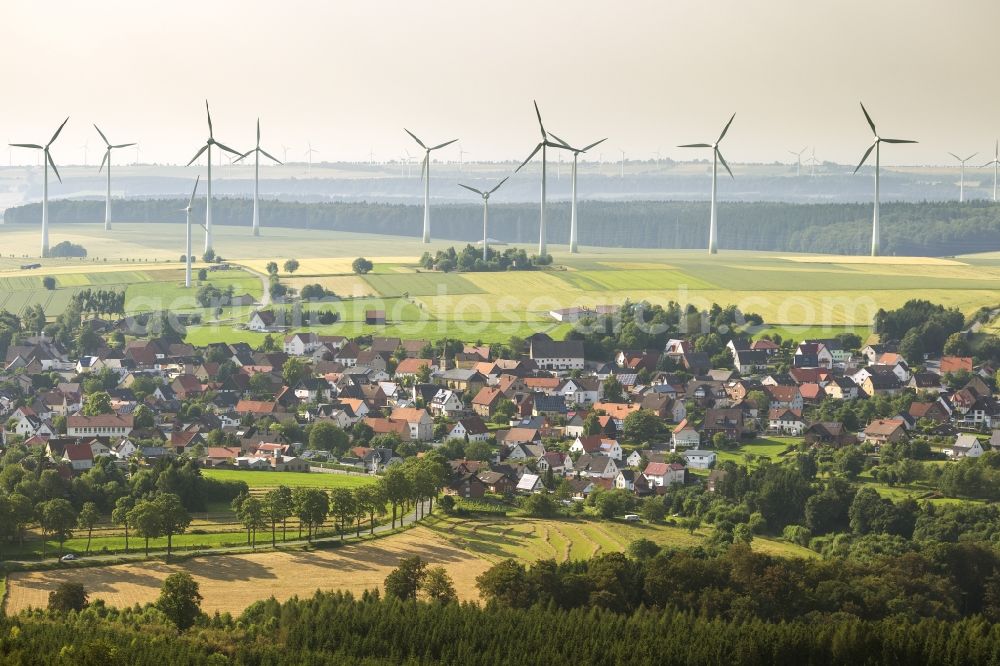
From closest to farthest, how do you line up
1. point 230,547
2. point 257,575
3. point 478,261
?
1. point 257,575
2. point 230,547
3. point 478,261

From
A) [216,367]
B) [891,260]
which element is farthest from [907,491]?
[891,260]

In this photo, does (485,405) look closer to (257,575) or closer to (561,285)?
(257,575)

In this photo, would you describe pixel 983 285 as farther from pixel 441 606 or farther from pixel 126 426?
pixel 441 606

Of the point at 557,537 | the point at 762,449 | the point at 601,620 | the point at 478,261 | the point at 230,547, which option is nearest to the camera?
the point at 601,620

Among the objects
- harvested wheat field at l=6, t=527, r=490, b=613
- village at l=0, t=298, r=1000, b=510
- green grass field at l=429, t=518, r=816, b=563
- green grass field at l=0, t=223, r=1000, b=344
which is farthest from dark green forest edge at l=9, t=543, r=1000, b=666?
green grass field at l=0, t=223, r=1000, b=344

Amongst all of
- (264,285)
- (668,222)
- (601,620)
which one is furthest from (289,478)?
(668,222)

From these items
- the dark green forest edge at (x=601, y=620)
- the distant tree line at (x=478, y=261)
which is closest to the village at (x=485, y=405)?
the dark green forest edge at (x=601, y=620)
